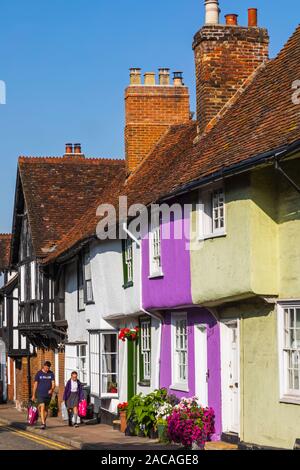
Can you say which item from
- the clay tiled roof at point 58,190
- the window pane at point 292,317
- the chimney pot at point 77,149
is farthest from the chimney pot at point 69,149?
the window pane at point 292,317

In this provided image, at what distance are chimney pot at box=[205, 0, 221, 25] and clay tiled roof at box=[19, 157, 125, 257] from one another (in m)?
13.2

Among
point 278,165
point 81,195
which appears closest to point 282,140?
point 278,165

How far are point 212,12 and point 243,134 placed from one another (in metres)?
6.07

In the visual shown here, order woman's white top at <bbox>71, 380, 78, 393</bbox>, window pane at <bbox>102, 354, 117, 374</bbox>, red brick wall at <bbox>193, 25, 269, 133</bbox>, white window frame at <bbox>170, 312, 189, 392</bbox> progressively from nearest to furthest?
white window frame at <bbox>170, 312, 189, 392</bbox> → red brick wall at <bbox>193, 25, 269, 133</bbox> → woman's white top at <bbox>71, 380, 78, 393</bbox> → window pane at <bbox>102, 354, 117, 374</bbox>

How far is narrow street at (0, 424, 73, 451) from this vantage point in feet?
73.7

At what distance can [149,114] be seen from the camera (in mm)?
32188

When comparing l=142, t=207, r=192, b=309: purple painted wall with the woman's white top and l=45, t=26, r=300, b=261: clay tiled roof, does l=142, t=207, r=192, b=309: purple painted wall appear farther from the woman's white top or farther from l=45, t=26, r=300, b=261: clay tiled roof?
the woman's white top

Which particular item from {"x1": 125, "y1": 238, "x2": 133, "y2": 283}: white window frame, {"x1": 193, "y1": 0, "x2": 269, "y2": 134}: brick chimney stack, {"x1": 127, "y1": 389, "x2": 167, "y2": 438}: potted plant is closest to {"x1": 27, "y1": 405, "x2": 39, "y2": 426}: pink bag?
{"x1": 125, "y1": 238, "x2": 133, "y2": 283}: white window frame

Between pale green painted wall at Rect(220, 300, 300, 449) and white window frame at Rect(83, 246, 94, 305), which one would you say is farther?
white window frame at Rect(83, 246, 94, 305)

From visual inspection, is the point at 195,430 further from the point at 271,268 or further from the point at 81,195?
the point at 81,195

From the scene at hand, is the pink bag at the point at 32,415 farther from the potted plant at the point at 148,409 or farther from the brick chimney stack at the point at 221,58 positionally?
the brick chimney stack at the point at 221,58

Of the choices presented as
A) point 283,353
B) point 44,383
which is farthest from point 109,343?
point 283,353

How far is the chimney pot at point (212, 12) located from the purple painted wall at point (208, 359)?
23.2 feet
